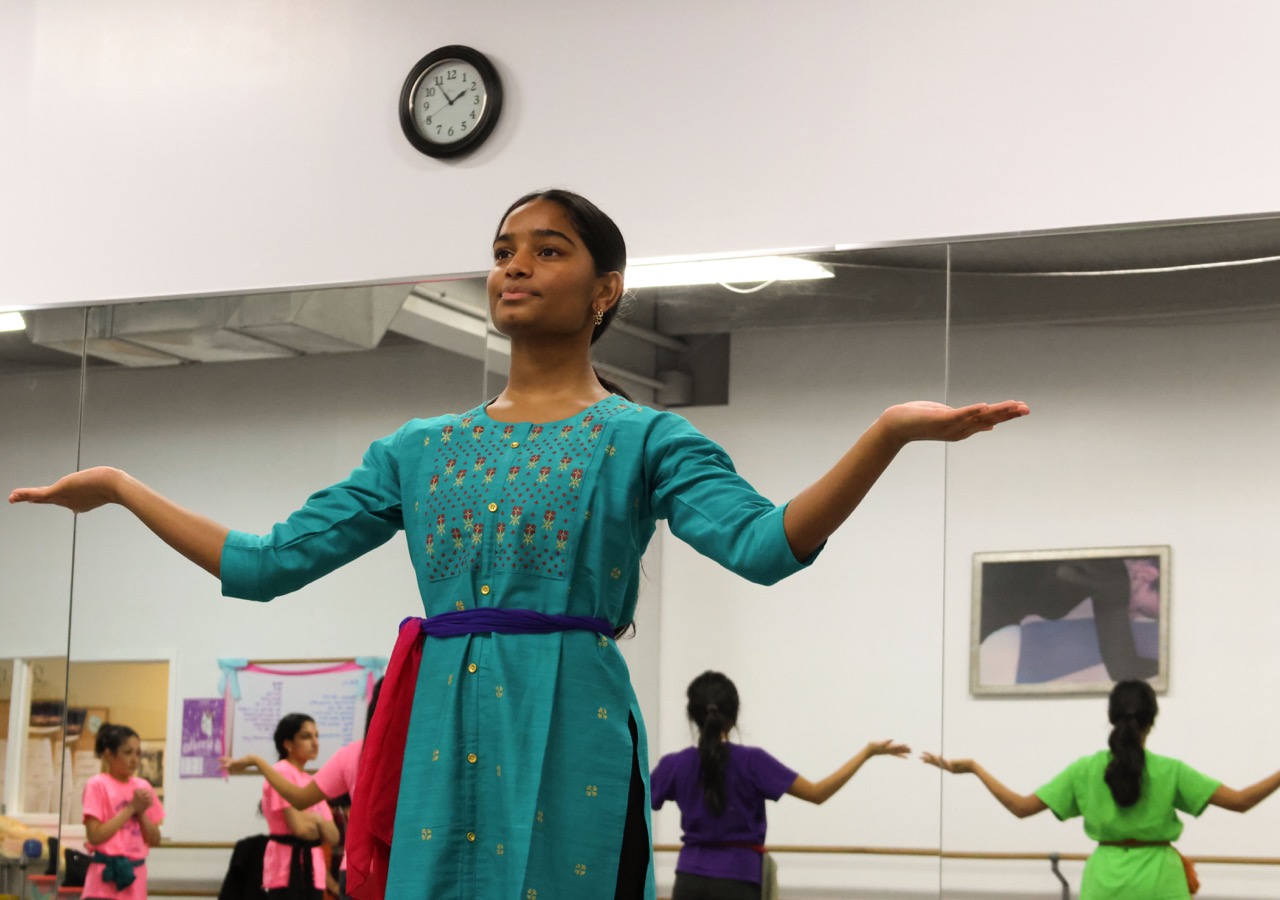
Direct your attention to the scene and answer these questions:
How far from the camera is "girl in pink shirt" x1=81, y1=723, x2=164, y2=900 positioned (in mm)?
3715

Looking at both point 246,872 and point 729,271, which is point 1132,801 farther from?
point 246,872

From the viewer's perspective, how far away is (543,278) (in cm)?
170

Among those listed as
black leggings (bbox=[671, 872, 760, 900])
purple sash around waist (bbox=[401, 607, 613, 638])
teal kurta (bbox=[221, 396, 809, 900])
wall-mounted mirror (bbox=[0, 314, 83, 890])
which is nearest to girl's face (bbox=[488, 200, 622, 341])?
teal kurta (bbox=[221, 396, 809, 900])

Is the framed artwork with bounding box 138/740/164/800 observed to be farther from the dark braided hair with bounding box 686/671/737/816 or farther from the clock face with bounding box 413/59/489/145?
the clock face with bounding box 413/59/489/145

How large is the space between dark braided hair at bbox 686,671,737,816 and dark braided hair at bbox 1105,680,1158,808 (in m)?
0.74

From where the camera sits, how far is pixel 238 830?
365 centimetres

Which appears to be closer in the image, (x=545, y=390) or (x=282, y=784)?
(x=545, y=390)

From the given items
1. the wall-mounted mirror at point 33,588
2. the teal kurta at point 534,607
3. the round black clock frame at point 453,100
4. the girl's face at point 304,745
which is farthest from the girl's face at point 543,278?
the wall-mounted mirror at point 33,588

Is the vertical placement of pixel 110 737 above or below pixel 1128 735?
below

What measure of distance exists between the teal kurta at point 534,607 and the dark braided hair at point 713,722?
1700 millimetres

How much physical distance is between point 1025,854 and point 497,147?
1882mm

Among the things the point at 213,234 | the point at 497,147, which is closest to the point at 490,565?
the point at 497,147

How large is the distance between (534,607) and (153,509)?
413mm

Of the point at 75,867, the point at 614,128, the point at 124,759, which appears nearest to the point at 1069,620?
the point at 614,128
